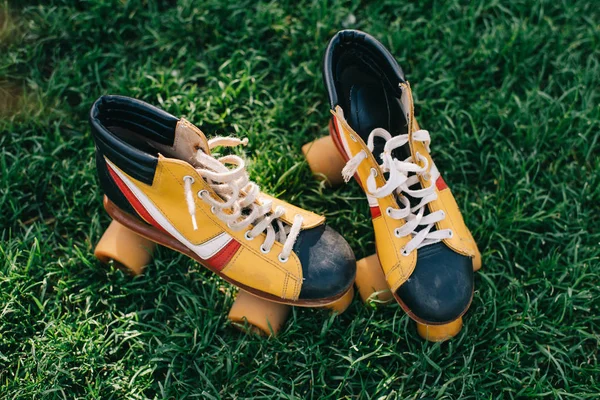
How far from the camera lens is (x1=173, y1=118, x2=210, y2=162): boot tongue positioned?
236 centimetres

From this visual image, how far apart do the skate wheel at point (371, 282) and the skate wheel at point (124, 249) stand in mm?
1005

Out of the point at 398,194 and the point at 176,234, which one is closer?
the point at 176,234

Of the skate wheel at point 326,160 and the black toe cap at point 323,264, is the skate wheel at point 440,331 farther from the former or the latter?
the skate wheel at point 326,160

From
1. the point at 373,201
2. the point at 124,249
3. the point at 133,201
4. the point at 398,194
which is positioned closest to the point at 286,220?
the point at 373,201

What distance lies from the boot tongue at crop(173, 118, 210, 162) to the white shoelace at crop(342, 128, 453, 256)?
64 centimetres

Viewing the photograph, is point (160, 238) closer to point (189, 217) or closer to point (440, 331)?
point (189, 217)

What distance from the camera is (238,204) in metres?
2.49

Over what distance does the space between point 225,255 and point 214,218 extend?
0.18m

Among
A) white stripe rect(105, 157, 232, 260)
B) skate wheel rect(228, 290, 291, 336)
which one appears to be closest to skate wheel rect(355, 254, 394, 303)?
skate wheel rect(228, 290, 291, 336)

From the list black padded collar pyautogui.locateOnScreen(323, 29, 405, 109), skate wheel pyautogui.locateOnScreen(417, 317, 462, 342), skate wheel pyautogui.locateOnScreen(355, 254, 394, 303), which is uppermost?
black padded collar pyautogui.locateOnScreen(323, 29, 405, 109)

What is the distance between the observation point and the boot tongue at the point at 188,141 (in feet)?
7.75

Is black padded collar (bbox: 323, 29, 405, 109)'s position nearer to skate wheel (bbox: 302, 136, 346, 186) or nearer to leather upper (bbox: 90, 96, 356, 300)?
skate wheel (bbox: 302, 136, 346, 186)

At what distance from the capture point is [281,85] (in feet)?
10.9

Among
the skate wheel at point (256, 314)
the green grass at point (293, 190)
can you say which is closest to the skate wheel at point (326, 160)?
the green grass at point (293, 190)
